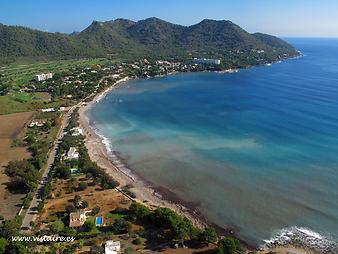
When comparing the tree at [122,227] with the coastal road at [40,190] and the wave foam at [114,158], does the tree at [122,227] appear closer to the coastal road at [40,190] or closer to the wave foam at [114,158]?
the coastal road at [40,190]

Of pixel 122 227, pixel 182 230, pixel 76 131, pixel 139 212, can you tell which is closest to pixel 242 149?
pixel 139 212

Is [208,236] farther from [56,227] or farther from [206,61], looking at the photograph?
[206,61]

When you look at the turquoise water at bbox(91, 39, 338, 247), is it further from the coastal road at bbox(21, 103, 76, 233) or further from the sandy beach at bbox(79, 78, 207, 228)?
the coastal road at bbox(21, 103, 76, 233)

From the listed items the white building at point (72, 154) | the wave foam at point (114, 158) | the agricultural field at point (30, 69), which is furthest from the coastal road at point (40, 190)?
the agricultural field at point (30, 69)

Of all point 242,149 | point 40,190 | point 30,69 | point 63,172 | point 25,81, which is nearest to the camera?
point 40,190

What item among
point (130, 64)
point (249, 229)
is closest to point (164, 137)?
point (249, 229)

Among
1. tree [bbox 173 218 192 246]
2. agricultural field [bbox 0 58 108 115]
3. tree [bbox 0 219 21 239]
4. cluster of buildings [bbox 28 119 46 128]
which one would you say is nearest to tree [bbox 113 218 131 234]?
tree [bbox 173 218 192 246]
